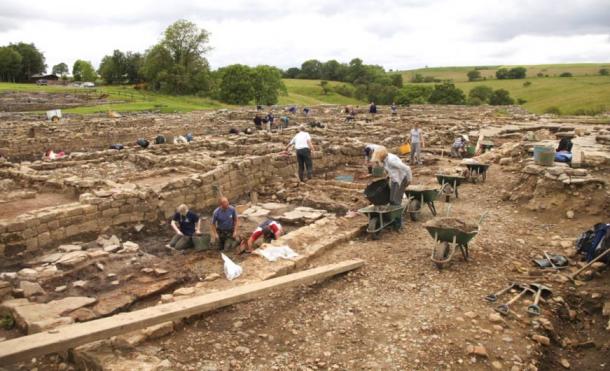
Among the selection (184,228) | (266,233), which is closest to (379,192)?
(266,233)

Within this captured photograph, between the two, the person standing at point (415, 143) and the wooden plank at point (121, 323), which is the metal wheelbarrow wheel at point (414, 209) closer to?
the wooden plank at point (121, 323)

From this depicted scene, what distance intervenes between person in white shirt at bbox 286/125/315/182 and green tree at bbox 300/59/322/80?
9214 cm

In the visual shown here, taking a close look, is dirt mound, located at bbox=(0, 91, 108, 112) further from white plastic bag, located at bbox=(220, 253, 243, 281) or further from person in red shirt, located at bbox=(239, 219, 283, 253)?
white plastic bag, located at bbox=(220, 253, 243, 281)

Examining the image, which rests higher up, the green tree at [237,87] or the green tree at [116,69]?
the green tree at [116,69]

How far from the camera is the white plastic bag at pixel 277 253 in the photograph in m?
7.58

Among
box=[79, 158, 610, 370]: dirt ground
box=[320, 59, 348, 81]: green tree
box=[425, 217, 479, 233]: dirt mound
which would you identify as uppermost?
box=[320, 59, 348, 81]: green tree

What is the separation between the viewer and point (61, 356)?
512 cm

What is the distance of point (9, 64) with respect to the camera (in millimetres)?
66250

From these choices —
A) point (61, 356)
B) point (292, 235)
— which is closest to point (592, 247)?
point (292, 235)

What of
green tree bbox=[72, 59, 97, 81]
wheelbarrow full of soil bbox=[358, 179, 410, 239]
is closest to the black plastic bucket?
wheelbarrow full of soil bbox=[358, 179, 410, 239]

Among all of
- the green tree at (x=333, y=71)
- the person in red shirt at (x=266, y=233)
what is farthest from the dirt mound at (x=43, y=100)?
the green tree at (x=333, y=71)

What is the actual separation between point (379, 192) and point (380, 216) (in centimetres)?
66

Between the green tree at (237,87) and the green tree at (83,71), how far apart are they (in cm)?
4025

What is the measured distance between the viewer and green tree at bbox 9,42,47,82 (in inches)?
2800
